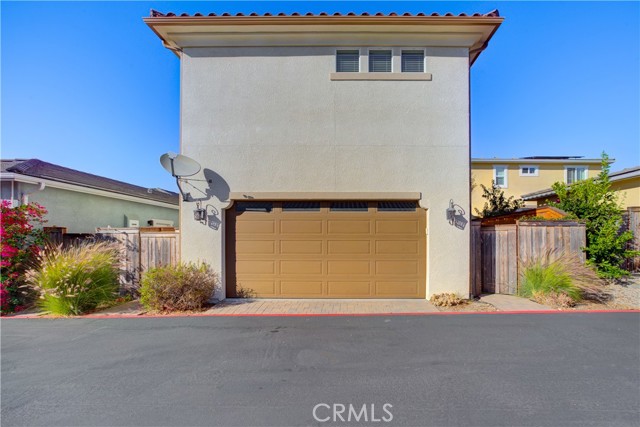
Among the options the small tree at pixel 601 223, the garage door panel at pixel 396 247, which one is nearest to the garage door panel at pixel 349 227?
the garage door panel at pixel 396 247

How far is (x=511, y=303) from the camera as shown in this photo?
21.1 feet

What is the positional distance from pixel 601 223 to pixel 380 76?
7013 mm

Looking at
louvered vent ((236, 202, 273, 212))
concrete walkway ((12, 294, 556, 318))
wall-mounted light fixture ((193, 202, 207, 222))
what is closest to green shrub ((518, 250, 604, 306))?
concrete walkway ((12, 294, 556, 318))

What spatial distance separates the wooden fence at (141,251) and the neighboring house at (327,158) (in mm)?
594

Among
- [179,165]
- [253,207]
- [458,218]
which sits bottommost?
[458,218]

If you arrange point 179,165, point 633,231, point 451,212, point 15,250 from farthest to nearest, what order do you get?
point 633,231, point 451,212, point 179,165, point 15,250

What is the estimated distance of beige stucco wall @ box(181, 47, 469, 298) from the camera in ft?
22.6

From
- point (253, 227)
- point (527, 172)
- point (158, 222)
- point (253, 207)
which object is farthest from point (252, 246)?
point (527, 172)

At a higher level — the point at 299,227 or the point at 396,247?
the point at 299,227

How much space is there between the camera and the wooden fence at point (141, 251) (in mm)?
7090

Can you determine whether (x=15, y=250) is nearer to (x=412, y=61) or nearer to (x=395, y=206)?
(x=395, y=206)

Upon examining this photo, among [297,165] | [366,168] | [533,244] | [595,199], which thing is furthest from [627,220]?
[297,165]

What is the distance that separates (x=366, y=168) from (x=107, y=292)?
269 inches

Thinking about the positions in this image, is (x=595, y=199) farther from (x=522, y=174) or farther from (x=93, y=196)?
(x=93, y=196)
